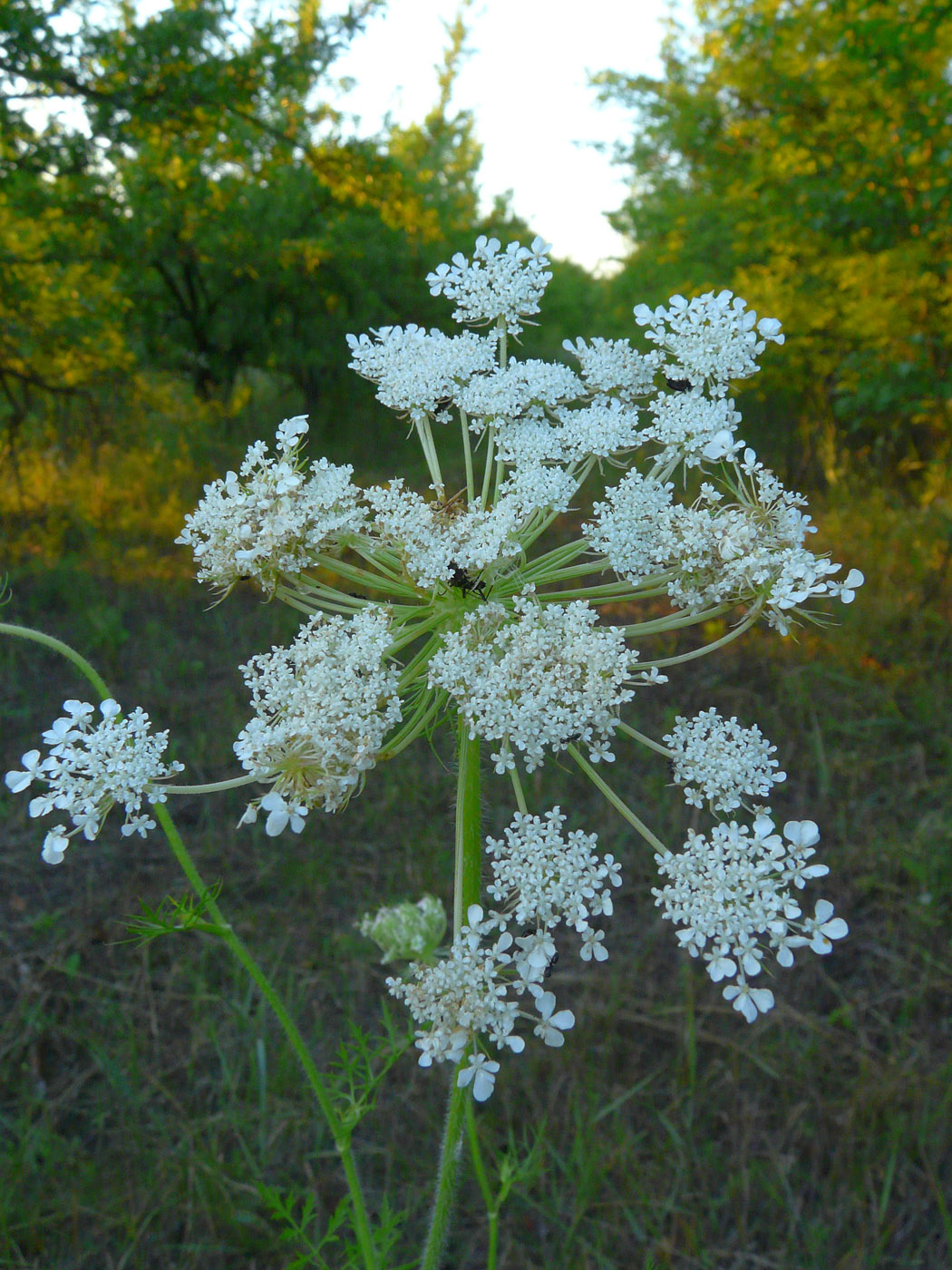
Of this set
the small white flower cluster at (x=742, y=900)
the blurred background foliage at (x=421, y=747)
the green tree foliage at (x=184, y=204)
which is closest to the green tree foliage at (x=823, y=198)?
the blurred background foliage at (x=421, y=747)

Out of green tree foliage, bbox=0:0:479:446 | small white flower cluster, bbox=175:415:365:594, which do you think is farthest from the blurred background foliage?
small white flower cluster, bbox=175:415:365:594

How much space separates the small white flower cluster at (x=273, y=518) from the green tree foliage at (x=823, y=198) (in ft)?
19.1

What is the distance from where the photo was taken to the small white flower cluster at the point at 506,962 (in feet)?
4.52

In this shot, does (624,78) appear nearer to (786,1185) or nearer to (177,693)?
(177,693)

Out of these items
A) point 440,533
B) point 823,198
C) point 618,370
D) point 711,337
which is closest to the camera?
point 440,533

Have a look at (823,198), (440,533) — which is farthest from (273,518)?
(823,198)

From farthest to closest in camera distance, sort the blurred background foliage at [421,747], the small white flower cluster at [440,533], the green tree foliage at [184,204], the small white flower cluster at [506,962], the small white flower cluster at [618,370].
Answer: the green tree foliage at [184,204] → the blurred background foliage at [421,747] → the small white flower cluster at [618,370] → the small white flower cluster at [440,533] → the small white flower cluster at [506,962]

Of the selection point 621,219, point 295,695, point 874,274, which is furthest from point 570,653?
point 621,219

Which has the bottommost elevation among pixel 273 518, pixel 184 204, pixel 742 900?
pixel 742 900

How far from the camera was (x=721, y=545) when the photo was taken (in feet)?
5.01

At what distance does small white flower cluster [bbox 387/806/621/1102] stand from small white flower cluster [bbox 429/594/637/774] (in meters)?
0.14

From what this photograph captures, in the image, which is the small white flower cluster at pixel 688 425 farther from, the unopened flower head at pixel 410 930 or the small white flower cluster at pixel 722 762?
the unopened flower head at pixel 410 930

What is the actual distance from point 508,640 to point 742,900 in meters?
0.55

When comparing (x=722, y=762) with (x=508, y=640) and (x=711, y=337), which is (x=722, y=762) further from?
(x=711, y=337)
